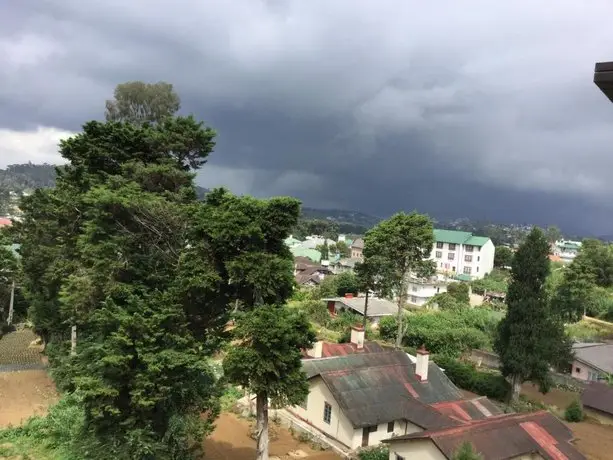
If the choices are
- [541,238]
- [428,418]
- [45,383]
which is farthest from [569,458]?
[45,383]

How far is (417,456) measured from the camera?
56.2 ft

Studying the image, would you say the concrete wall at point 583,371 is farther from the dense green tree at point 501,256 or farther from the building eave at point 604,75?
the dense green tree at point 501,256

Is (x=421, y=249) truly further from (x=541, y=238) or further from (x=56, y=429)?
(x=56, y=429)

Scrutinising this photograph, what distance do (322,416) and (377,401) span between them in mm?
3010

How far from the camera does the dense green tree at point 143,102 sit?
1437 inches

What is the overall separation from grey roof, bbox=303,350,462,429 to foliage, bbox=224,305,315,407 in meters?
7.06

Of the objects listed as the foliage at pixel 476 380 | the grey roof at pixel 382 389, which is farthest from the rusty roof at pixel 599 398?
the grey roof at pixel 382 389

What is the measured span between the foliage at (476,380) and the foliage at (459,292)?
2862 centimetres

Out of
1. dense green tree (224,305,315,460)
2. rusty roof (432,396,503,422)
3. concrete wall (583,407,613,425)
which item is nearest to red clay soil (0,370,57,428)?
dense green tree (224,305,315,460)

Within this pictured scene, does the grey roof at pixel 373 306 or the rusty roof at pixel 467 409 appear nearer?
the rusty roof at pixel 467 409

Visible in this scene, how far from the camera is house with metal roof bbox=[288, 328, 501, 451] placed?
A: 70.2 ft

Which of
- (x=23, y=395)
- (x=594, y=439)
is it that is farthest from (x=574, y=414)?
(x=23, y=395)

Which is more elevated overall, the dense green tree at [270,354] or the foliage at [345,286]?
the dense green tree at [270,354]

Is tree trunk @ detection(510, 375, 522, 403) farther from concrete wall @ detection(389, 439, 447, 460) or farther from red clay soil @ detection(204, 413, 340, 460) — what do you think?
concrete wall @ detection(389, 439, 447, 460)
